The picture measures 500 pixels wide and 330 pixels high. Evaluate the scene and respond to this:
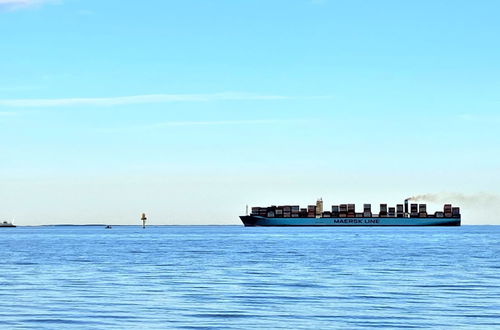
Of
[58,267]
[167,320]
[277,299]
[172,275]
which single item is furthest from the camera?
[58,267]

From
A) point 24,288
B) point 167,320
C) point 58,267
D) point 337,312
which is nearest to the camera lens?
point 167,320

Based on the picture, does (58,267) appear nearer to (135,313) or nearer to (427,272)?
(427,272)

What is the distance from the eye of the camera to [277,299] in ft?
127

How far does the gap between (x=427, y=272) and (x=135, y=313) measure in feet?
93.3

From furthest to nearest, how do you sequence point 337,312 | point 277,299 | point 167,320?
point 277,299
point 337,312
point 167,320

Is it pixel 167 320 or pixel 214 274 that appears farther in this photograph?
pixel 214 274

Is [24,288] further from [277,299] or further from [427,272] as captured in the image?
[427,272]

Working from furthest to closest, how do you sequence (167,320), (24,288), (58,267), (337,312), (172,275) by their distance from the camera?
(58,267)
(172,275)
(24,288)
(337,312)
(167,320)

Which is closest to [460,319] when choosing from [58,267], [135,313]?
[135,313]

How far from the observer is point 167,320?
103 ft

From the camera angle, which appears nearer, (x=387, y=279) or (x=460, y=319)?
(x=460, y=319)

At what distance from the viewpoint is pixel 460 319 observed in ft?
105

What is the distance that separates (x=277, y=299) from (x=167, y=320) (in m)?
8.46

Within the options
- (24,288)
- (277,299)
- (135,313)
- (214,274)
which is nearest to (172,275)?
(214,274)
